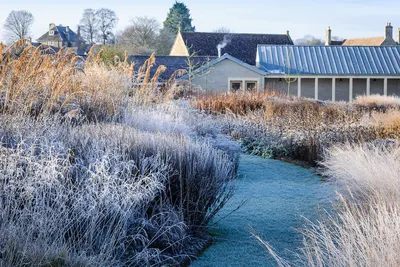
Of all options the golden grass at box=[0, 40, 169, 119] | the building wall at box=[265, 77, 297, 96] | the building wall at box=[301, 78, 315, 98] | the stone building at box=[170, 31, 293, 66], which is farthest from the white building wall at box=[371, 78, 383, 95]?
the golden grass at box=[0, 40, 169, 119]

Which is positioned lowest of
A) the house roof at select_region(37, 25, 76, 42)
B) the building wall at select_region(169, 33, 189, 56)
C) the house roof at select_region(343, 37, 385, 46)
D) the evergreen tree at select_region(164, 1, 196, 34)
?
the building wall at select_region(169, 33, 189, 56)

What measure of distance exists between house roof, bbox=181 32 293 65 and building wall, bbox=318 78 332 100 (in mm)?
7525

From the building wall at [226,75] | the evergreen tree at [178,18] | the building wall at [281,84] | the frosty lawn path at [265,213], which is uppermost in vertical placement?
the evergreen tree at [178,18]

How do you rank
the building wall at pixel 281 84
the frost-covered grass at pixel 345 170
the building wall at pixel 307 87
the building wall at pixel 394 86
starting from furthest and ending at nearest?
the building wall at pixel 394 86 → the building wall at pixel 307 87 → the building wall at pixel 281 84 → the frost-covered grass at pixel 345 170

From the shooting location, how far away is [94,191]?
3717mm

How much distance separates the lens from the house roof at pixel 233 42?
39531mm

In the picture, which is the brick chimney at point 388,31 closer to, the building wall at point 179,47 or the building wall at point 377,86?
the building wall at point 377,86

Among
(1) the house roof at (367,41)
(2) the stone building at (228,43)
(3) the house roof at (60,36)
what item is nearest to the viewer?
(2) the stone building at (228,43)

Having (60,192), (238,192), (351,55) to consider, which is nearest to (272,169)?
A: (238,192)

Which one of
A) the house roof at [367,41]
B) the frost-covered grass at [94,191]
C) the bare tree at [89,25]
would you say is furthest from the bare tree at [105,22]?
the frost-covered grass at [94,191]

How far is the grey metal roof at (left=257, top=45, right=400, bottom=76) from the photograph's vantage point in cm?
3166

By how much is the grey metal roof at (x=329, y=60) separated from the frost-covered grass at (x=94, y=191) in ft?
86.9

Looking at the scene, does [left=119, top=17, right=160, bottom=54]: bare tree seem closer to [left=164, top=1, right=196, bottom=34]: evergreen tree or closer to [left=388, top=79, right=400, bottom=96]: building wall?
[left=164, top=1, right=196, bottom=34]: evergreen tree

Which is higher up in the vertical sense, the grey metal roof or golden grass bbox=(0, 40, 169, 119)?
the grey metal roof
